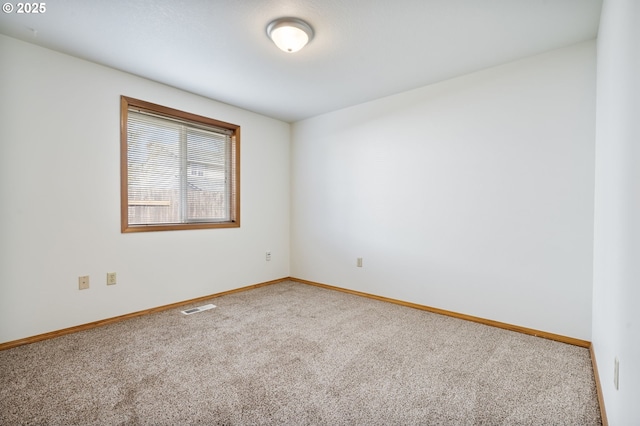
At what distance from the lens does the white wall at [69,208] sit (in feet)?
7.63

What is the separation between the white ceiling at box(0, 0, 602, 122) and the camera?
1.98 metres

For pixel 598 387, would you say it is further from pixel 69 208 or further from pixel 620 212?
pixel 69 208

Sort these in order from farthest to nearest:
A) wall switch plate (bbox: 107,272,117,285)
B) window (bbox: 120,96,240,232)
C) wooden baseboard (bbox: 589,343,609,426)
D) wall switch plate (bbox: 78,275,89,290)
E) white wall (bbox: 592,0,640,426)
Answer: window (bbox: 120,96,240,232) → wall switch plate (bbox: 107,272,117,285) → wall switch plate (bbox: 78,275,89,290) → wooden baseboard (bbox: 589,343,609,426) → white wall (bbox: 592,0,640,426)

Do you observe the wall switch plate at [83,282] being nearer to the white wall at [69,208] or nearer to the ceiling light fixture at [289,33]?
the white wall at [69,208]

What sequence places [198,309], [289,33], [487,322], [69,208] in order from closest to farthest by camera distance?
[289,33] < [69,208] < [487,322] < [198,309]

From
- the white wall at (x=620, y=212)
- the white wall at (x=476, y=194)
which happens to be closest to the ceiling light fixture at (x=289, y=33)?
the white wall at (x=476, y=194)

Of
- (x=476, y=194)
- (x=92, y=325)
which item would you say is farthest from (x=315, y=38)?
(x=92, y=325)

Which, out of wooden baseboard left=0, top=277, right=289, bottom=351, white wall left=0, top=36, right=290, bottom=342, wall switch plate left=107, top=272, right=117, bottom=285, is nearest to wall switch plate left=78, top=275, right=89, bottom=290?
white wall left=0, top=36, right=290, bottom=342

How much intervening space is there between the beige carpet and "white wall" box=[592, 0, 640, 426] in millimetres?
378

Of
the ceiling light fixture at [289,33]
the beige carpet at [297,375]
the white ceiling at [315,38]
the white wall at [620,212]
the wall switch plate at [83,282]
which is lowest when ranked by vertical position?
the beige carpet at [297,375]

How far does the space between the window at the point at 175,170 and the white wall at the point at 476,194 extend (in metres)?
1.27

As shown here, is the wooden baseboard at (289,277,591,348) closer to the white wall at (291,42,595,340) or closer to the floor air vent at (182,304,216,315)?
the white wall at (291,42,595,340)

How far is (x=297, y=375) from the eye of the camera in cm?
190

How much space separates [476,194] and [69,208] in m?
3.65
